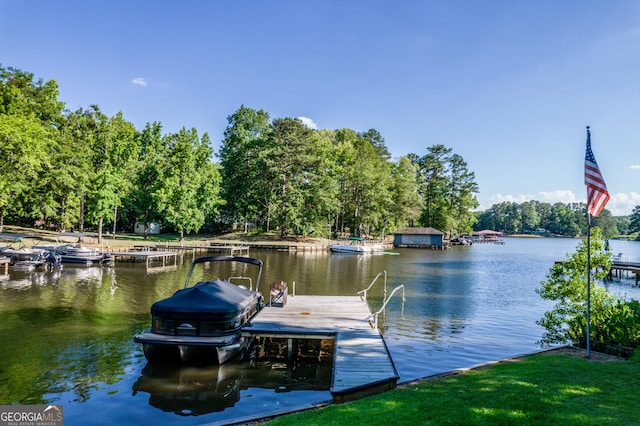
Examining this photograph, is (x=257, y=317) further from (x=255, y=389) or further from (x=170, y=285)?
(x=170, y=285)

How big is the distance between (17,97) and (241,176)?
3276cm

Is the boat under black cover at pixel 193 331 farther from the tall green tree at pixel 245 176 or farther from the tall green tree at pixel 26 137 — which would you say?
the tall green tree at pixel 245 176

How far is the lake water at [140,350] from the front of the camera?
930cm

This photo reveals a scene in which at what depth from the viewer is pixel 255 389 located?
407 inches

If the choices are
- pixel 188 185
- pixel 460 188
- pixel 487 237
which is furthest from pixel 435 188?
pixel 188 185

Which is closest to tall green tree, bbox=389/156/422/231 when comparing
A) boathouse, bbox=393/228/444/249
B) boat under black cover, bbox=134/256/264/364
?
boathouse, bbox=393/228/444/249

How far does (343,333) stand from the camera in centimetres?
1238

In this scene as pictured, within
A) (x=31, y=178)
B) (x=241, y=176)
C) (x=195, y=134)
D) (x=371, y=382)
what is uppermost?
(x=195, y=134)

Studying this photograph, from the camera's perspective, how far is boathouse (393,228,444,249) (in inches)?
2948

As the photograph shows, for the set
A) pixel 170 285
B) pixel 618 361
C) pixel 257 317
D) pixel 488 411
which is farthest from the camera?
pixel 170 285

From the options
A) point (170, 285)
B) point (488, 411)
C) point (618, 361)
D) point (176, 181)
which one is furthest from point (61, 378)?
point (176, 181)

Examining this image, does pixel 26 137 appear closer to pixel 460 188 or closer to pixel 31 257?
pixel 31 257

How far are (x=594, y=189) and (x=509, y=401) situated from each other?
6516 millimetres

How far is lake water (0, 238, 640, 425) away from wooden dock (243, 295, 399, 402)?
1.04 metres
